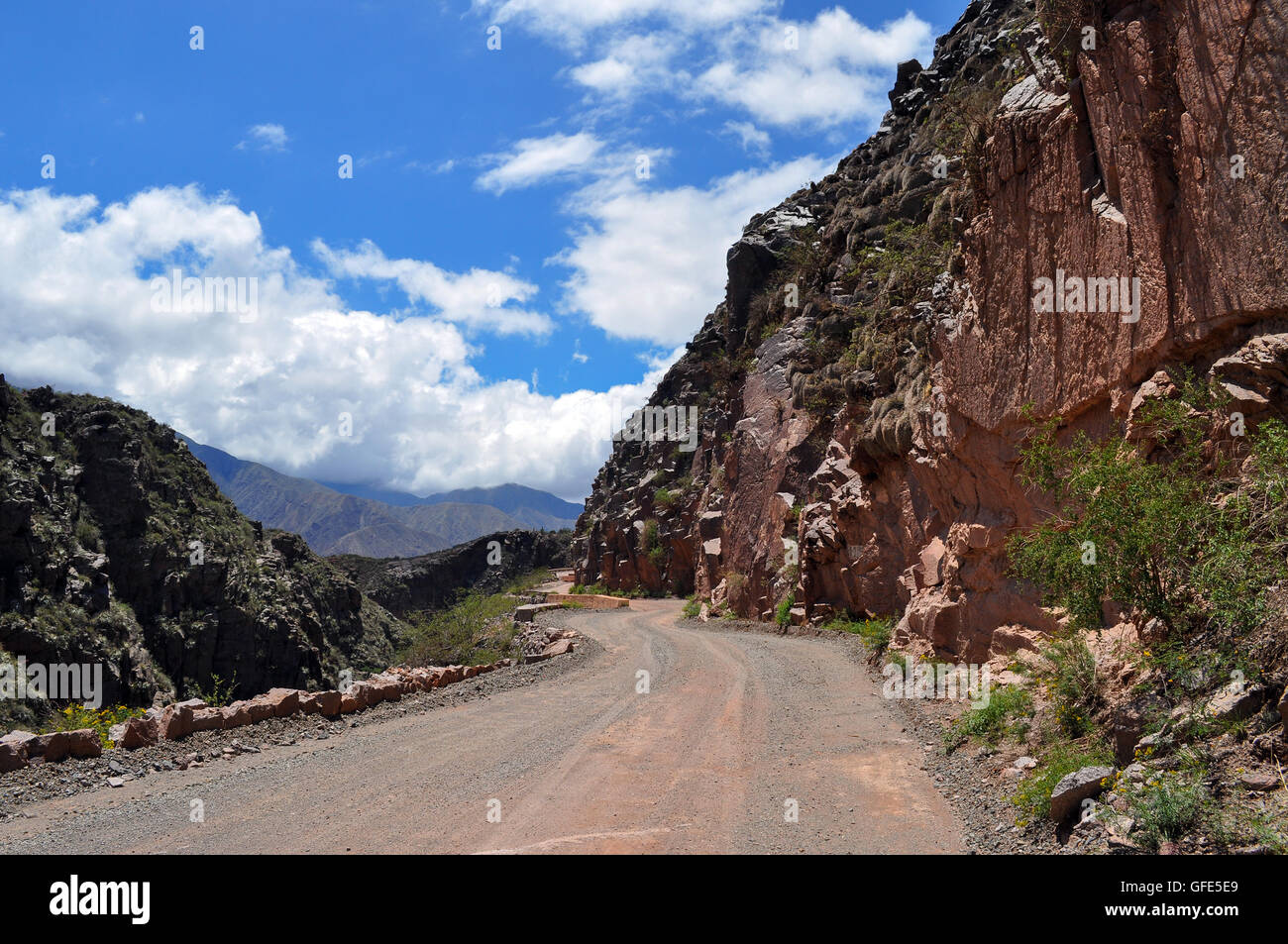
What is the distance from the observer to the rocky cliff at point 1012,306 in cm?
745

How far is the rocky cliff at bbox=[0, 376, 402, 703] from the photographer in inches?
1588

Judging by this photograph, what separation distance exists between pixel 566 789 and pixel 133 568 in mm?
51430

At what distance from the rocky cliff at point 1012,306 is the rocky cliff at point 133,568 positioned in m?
35.8

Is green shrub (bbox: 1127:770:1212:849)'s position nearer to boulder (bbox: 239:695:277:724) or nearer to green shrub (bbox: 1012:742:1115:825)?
green shrub (bbox: 1012:742:1115:825)

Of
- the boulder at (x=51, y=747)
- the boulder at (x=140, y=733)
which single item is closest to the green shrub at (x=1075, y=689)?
the boulder at (x=140, y=733)

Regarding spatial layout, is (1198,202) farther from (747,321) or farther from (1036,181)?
(747,321)

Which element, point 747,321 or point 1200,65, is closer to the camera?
point 1200,65

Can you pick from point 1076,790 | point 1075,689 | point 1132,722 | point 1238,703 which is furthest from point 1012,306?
point 1076,790

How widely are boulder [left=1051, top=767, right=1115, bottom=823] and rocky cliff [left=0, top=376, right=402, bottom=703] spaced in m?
44.7

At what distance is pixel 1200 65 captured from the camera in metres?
7.80

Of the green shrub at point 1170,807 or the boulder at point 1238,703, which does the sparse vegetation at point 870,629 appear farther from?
the green shrub at point 1170,807
